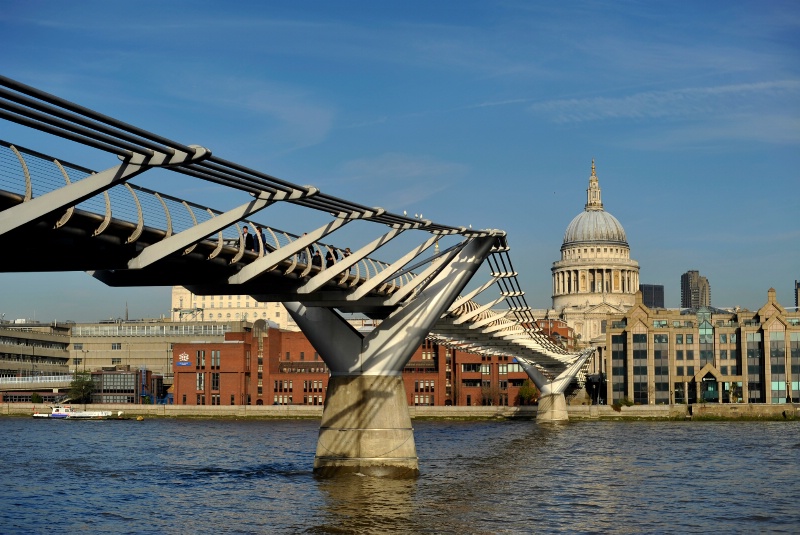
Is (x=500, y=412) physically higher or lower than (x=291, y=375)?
lower

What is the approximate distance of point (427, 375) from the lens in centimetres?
13125

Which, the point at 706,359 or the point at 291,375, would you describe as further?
the point at 291,375

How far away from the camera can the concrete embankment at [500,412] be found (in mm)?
117875

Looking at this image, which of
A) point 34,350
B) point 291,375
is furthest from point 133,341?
point 291,375

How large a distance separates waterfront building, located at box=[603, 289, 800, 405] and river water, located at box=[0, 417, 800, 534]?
47.2 meters

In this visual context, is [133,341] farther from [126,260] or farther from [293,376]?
[126,260]

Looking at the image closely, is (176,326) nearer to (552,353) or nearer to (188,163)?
(552,353)

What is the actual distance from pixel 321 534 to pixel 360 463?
1313 cm

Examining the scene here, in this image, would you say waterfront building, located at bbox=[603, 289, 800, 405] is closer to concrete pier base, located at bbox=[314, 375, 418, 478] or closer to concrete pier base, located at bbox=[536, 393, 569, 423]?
concrete pier base, located at bbox=[536, 393, 569, 423]

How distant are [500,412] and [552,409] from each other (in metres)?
10.4

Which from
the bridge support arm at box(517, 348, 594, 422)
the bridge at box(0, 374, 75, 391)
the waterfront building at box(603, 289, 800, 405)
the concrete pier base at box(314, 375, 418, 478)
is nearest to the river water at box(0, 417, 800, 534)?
the concrete pier base at box(314, 375, 418, 478)

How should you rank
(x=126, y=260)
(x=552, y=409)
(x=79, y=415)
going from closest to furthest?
1. (x=126, y=260)
2. (x=552, y=409)
3. (x=79, y=415)

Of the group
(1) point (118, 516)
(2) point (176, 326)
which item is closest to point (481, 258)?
(1) point (118, 516)

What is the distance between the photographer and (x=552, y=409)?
371 ft
